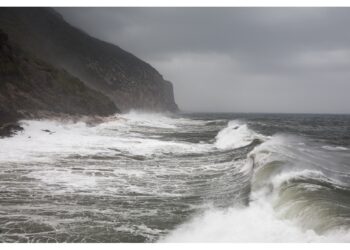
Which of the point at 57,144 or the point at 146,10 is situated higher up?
the point at 146,10

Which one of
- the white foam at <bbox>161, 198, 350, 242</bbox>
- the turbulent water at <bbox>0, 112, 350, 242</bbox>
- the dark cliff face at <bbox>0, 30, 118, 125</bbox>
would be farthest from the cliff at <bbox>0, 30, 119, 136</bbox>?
the white foam at <bbox>161, 198, 350, 242</bbox>

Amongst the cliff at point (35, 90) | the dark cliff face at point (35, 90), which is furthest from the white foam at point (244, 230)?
the dark cliff face at point (35, 90)

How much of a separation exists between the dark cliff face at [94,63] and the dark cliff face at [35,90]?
863 mm

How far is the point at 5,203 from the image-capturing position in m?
5.61

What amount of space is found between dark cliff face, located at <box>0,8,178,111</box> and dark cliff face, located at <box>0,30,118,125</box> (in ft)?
2.83

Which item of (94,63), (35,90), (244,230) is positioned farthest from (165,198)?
(94,63)

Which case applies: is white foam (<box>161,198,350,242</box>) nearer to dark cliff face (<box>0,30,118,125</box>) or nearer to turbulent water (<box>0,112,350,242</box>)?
turbulent water (<box>0,112,350,242</box>)

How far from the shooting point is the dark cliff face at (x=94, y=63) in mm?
16438

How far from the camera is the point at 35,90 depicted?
22.1 metres

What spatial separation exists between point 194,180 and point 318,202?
9.88 feet

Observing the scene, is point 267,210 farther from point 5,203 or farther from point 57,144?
point 57,144

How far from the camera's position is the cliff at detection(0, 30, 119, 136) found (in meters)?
18.4
